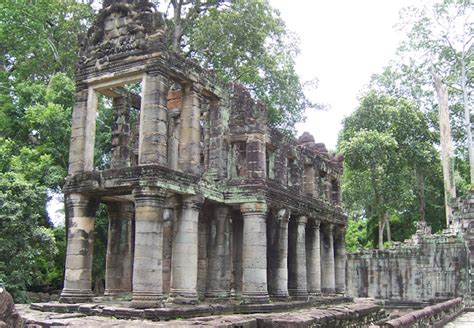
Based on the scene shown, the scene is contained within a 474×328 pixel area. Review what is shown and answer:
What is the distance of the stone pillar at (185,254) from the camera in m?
14.3

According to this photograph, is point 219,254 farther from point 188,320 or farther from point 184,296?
point 188,320

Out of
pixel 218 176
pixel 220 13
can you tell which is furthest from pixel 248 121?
pixel 220 13

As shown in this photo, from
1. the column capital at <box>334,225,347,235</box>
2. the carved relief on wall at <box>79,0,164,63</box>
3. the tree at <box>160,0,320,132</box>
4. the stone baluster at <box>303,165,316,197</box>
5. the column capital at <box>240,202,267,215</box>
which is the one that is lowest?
the column capital at <box>334,225,347,235</box>

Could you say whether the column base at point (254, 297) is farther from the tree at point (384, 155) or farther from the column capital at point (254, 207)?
the tree at point (384, 155)

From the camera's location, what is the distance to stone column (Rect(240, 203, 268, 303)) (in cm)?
1623

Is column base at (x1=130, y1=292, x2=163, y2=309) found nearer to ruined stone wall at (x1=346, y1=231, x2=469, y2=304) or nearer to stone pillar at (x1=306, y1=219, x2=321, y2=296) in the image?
stone pillar at (x1=306, y1=219, x2=321, y2=296)

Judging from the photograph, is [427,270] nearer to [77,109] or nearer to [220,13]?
[220,13]

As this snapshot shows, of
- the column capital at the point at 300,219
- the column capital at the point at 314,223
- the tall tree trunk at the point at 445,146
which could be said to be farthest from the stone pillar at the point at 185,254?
the tall tree trunk at the point at 445,146

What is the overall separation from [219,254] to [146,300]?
430 centimetres

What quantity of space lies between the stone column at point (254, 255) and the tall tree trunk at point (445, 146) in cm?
2137

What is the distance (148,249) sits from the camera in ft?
42.9

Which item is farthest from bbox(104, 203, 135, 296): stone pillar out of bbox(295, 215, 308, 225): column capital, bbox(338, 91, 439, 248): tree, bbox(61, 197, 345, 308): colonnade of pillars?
bbox(338, 91, 439, 248): tree

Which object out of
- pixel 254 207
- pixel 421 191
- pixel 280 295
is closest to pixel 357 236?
pixel 421 191

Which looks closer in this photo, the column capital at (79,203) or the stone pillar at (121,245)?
the column capital at (79,203)
